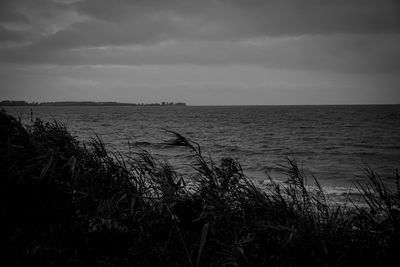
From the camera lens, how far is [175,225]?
162 inches

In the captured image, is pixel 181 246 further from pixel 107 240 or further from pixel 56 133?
pixel 56 133

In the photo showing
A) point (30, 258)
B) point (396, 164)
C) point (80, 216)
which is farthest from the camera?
point (396, 164)

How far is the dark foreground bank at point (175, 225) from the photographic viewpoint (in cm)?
347

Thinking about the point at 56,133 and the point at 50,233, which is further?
the point at 56,133

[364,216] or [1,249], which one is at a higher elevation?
[364,216]

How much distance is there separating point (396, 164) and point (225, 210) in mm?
18582

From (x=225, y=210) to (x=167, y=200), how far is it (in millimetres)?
934

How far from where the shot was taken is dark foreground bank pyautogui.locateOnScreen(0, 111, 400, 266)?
3.47 m

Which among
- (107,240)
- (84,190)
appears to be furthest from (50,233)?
(84,190)

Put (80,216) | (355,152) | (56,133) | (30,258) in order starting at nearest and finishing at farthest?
(30,258) < (80,216) < (56,133) < (355,152)

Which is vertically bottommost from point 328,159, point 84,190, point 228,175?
point 328,159

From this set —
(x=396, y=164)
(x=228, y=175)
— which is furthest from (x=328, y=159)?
(x=228, y=175)

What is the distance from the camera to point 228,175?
4914 mm

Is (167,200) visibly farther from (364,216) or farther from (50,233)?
(364,216)
